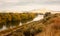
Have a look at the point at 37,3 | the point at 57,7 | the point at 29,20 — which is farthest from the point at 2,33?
the point at 57,7

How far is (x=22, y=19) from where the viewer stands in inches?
78.3

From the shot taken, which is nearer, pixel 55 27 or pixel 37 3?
pixel 55 27

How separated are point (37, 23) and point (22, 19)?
9.7 inches

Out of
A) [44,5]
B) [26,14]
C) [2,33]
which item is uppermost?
[44,5]

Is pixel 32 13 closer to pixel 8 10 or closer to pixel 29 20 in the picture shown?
pixel 29 20

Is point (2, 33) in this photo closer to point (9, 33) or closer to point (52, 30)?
point (9, 33)

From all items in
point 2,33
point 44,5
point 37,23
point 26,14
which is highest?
point 44,5

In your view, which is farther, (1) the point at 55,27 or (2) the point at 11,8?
(2) the point at 11,8

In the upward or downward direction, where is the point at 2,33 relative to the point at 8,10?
downward

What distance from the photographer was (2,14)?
1.99m

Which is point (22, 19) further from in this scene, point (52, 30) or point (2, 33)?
point (52, 30)

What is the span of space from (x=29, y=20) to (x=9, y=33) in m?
0.36

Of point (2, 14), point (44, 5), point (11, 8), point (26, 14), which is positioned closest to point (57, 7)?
point (44, 5)

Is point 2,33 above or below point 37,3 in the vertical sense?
below
